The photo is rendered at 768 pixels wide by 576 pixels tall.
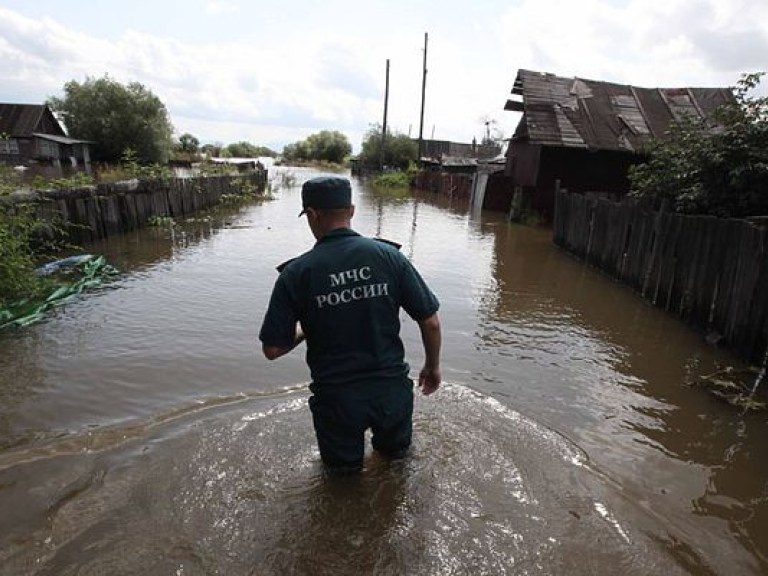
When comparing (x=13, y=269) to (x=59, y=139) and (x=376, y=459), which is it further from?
(x=59, y=139)

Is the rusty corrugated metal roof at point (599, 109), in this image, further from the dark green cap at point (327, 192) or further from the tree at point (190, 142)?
the tree at point (190, 142)

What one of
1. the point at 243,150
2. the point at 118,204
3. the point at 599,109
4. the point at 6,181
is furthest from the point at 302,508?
the point at 243,150

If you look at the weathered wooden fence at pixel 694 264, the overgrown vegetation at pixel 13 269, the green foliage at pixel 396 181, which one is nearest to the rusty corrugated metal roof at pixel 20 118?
the green foliage at pixel 396 181

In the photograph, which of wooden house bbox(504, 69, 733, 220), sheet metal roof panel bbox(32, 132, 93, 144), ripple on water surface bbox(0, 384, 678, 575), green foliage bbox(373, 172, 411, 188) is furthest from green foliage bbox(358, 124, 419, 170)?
ripple on water surface bbox(0, 384, 678, 575)

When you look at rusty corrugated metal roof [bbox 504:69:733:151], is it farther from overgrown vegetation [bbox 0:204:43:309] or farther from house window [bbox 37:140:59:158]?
house window [bbox 37:140:59:158]

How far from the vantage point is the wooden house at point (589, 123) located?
17406 millimetres

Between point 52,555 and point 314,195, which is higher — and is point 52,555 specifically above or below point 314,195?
below

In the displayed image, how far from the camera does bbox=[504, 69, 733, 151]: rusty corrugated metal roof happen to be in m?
17.1

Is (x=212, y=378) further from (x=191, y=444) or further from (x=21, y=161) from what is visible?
(x=21, y=161)

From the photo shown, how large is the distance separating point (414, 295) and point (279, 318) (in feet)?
2.14

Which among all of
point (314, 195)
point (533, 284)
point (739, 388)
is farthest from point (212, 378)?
point (533, 284)

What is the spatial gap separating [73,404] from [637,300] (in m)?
7.36

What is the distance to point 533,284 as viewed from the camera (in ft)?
30.4

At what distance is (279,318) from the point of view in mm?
2559
